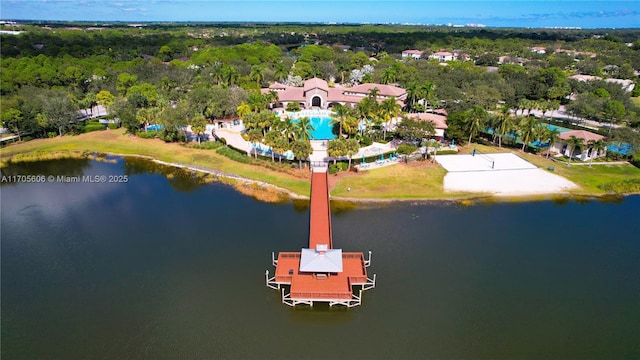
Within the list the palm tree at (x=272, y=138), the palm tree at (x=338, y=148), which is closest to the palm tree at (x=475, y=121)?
the palm tree at (x=338, y=148)

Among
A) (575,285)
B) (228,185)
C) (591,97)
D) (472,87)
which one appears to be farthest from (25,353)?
(591,97)

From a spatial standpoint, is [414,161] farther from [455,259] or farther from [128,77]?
[128,77]

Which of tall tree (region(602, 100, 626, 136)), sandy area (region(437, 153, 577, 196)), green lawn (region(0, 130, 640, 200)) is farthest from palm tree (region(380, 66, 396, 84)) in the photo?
tall tree (region(602, 100, 626, 136))

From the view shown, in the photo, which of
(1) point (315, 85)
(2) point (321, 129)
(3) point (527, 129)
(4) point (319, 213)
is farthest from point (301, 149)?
(1) point (315, 85)

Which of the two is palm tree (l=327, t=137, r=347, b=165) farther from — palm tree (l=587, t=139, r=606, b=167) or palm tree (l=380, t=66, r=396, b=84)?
palm tree (l=380, t=66, r=396, b=84)

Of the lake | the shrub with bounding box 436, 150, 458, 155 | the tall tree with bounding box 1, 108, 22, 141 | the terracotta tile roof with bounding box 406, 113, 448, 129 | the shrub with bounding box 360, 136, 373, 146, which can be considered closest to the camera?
the lake

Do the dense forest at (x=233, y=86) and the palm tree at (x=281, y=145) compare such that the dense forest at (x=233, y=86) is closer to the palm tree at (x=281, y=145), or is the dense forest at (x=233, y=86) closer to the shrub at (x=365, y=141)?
the palm tree at (x=281, y=145)
